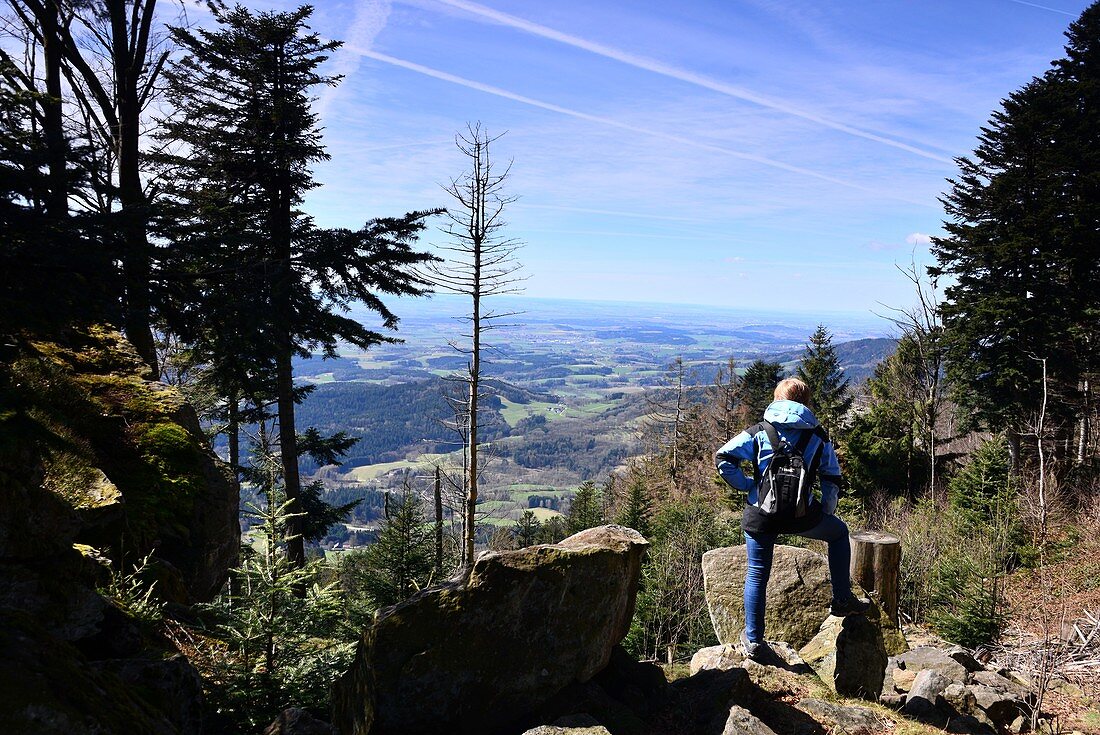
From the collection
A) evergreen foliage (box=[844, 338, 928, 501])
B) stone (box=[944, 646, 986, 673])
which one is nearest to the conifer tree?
stone (box=[944, 646, 986, 673])

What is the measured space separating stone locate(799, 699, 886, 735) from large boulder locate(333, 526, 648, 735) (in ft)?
5.38

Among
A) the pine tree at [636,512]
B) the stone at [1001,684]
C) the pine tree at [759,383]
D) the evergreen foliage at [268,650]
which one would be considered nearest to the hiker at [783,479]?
the stone at [1001,684]

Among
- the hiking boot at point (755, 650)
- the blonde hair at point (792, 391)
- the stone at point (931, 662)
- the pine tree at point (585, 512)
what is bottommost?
the pine tree at point (585, 512)

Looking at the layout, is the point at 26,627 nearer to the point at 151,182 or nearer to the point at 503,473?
the point at 151,182

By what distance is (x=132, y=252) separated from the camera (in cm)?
410

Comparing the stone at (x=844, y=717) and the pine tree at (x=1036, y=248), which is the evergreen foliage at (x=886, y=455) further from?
Result: the stone at (x=844, y=717)

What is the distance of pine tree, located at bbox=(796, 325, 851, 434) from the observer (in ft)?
112

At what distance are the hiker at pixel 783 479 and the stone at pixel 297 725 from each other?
11.0ft

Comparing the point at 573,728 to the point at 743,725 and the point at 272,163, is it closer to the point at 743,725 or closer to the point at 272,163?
the point at 743,725

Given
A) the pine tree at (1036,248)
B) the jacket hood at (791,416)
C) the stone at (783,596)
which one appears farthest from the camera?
the pine tree at (1036,248)

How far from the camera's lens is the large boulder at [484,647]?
13.6 feet

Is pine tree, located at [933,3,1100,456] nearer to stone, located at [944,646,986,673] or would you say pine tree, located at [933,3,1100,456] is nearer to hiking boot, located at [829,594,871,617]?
stone, located at [944,646,986,673]

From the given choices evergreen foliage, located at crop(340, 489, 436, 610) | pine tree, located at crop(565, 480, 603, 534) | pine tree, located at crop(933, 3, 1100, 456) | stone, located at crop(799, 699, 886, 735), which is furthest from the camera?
pine tree, located at crop(565, 480, 603, 534)

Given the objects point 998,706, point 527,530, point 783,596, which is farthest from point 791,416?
point 527,530
